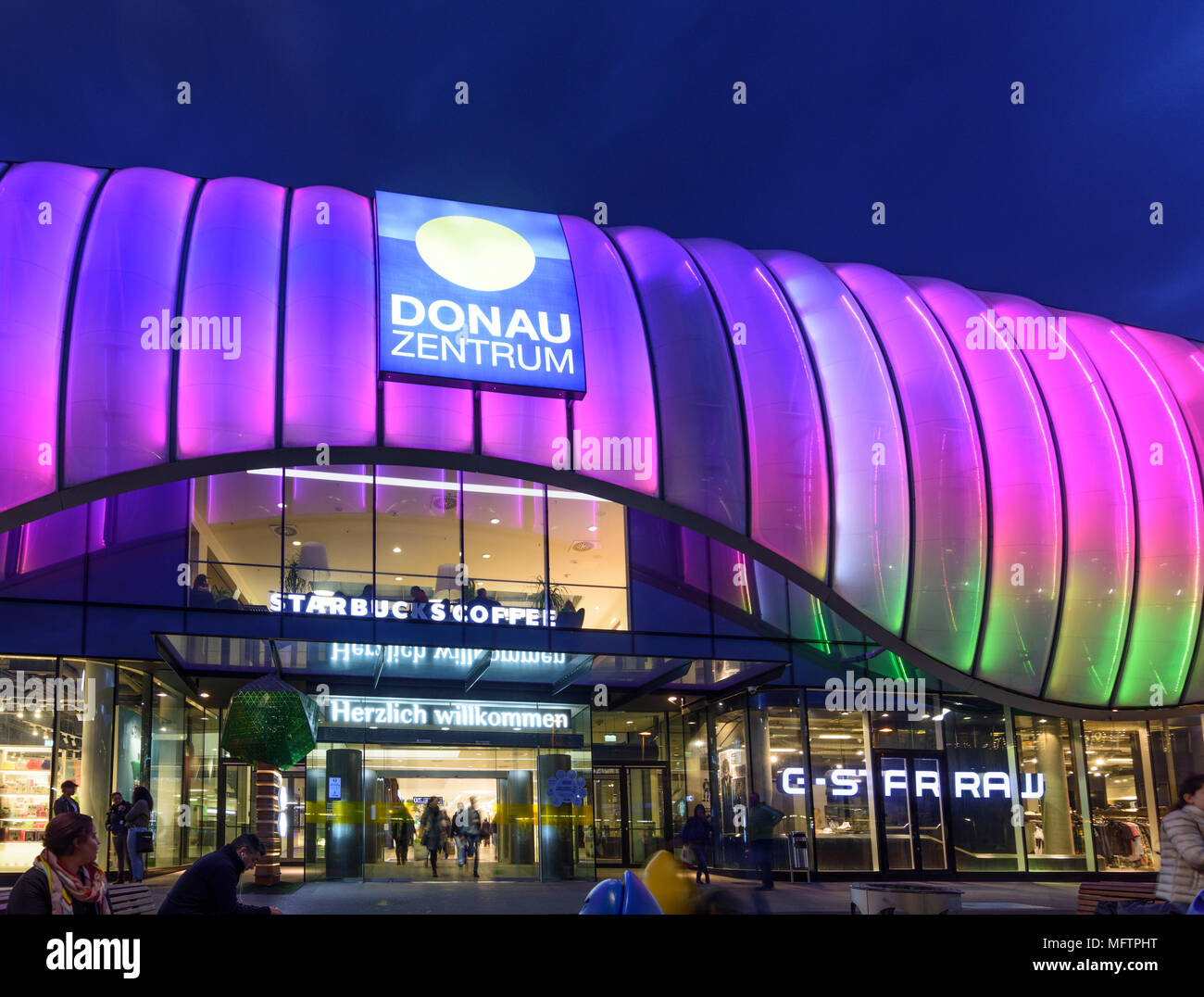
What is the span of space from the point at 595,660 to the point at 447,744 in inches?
173

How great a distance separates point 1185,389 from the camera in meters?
20.9

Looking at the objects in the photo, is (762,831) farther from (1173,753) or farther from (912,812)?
(1173,753)

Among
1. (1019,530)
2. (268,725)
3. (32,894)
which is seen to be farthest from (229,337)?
(1019,530)

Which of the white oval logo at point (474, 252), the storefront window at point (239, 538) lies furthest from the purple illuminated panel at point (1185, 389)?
the storefront window at point (239, 538)

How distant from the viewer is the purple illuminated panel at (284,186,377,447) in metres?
15.1

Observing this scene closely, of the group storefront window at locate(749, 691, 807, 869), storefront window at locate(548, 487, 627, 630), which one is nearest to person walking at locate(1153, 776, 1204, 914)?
storefront window at locate(548, 487, 627, 630)

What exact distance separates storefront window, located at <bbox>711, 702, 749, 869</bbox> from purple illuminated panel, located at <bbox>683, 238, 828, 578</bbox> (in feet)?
23.4

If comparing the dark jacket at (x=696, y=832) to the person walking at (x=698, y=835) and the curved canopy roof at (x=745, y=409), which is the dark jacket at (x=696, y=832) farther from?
the curved canopy roof at (x=745, y=409)

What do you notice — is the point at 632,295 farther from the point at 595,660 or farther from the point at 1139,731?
the point at 1139,731

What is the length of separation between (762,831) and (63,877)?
46.7 feet

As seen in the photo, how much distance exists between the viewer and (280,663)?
19.9 meters

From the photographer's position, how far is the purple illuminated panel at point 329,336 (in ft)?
49.6

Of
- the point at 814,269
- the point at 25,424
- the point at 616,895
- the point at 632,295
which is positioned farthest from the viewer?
the point at 814,269
